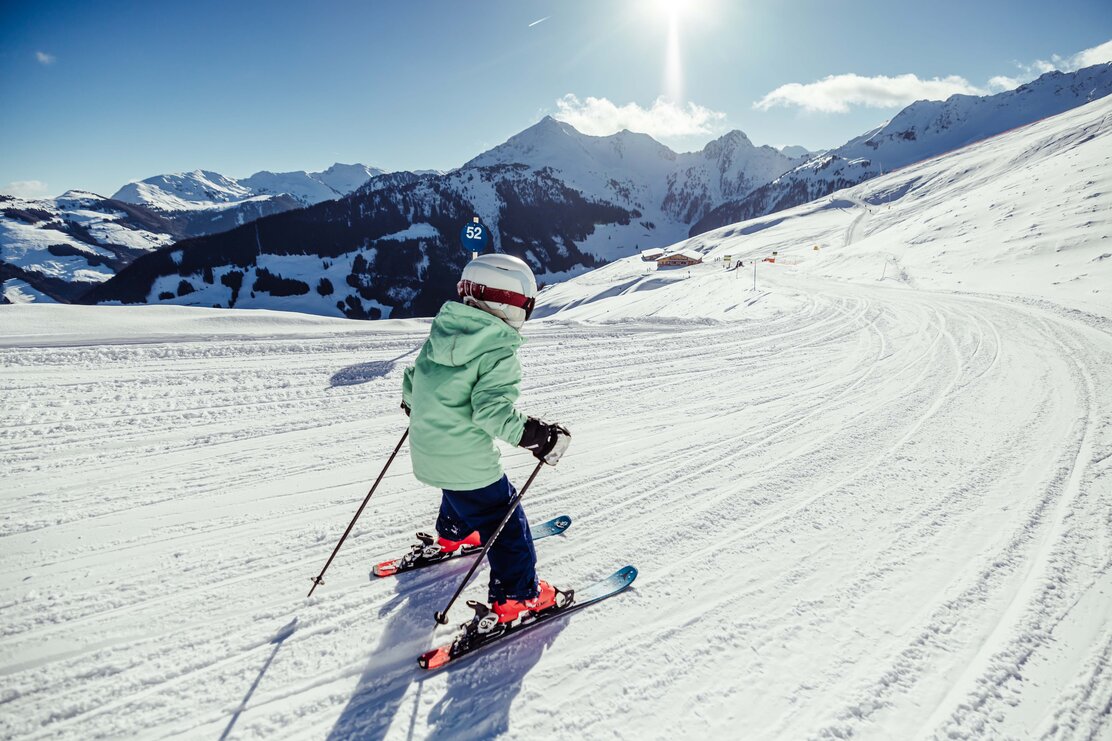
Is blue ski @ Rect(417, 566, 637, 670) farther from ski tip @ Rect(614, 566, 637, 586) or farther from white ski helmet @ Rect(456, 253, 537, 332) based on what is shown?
white ski helmet @ Rect(456, 253, 537, 332)

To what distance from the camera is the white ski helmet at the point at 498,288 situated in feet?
9.14

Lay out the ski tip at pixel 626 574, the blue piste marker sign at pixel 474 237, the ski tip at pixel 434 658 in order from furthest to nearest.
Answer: the blue piste marker sign at pixel 474 237
the ski tip at pixel 626 574
the ski tip at pixel 434 658

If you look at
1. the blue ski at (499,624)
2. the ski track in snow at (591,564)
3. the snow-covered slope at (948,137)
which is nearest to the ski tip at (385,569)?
the ski track in snow at (591,564)

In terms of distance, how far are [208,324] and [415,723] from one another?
8913 millimetres

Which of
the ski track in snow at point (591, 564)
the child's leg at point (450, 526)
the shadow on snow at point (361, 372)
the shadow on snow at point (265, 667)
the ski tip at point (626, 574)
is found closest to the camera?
the shadow on snow at point (265, 667)

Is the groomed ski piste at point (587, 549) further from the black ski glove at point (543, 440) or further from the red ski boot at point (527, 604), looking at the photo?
the black ski glove at point (543, 440)

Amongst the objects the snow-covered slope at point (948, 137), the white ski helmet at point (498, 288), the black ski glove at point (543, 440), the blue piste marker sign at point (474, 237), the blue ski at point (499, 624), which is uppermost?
the snow-covered slope at point (948, 137)

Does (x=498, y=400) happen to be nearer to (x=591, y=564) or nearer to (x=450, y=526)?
(x=450, y=526)

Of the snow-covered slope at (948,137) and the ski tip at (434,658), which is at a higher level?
the snow-covered slope at (948,137)

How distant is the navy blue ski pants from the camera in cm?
288

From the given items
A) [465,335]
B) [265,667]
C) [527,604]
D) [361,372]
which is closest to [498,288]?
[465,335]

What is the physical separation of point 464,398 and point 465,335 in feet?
1.18

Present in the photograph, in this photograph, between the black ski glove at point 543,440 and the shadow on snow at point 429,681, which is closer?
the shadow on snow at point 429,681

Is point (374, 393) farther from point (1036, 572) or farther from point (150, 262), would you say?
point (150, 262)
